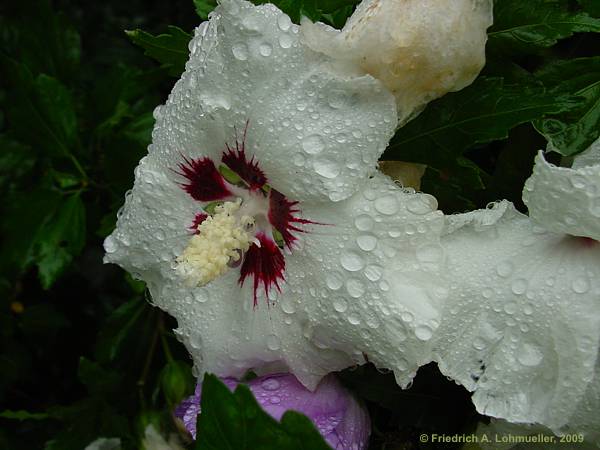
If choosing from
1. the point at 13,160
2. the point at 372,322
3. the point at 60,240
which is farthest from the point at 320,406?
the point at 13,160

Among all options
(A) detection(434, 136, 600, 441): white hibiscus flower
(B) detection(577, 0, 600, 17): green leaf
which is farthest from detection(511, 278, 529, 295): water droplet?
(B) detection(577, 0, 600, 17): green leaf

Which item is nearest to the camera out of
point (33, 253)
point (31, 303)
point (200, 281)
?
point (200, 281)

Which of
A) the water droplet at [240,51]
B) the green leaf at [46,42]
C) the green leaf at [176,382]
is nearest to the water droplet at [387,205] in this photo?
the water droplet at [240,51]

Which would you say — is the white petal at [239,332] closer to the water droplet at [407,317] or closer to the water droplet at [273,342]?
the water droplet at [273,342]

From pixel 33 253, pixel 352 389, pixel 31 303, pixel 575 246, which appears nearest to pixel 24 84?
pixel 33 253

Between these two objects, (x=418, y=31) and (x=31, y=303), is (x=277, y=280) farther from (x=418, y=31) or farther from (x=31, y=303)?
(x=31, y=303)

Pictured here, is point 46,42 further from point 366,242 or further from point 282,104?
point 366,242
